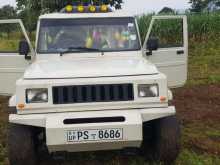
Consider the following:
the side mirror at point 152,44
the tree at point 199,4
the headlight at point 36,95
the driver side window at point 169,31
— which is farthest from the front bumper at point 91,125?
the tree at point 199,4

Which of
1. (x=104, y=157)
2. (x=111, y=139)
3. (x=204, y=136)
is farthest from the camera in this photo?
(x=204, y=136)

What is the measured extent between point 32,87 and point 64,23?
1.71 m

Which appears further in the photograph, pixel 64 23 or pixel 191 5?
pixel 191 5

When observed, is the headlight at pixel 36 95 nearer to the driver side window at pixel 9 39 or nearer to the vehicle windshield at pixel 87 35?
the vehicle windshield at pixel 87 35

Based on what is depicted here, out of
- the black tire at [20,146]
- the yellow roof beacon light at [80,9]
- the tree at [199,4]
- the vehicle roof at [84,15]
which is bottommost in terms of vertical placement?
the black tire at [20,146]

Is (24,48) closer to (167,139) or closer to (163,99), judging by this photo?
(163,99)

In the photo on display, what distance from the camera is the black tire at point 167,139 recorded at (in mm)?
4824

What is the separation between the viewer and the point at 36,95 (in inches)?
184

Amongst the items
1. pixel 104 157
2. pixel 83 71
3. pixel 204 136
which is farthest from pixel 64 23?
pixel 204 136

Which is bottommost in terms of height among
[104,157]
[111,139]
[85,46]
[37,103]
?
[104,157]

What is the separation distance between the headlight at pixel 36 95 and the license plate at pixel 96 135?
484 mm

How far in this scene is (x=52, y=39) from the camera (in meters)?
5.96

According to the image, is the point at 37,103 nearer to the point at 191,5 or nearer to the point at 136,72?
the point at 136,72

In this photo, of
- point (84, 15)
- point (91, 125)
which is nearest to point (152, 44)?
point (84, 15)
